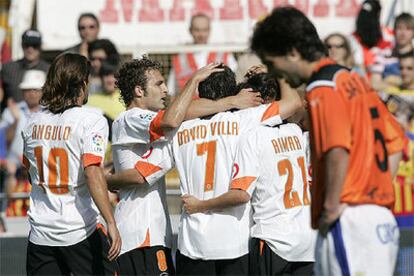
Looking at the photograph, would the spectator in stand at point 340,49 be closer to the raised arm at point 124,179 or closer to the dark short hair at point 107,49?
the dark short hair at point 107,49

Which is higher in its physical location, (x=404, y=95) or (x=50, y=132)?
(x=50, y=132)

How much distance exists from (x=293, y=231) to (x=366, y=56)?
19.3 ft

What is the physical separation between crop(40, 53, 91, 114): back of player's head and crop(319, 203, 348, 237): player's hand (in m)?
2.34

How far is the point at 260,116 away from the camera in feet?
23.1

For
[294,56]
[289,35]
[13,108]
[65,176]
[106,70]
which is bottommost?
[13,108]

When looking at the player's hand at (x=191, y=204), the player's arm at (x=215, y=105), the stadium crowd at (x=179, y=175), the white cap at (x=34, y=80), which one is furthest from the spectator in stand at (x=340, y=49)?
the player's hand at (x=191, y=204)

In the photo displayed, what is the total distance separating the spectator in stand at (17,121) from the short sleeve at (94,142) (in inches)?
175

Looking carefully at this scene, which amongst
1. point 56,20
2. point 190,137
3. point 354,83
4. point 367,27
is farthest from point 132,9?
point 354,83

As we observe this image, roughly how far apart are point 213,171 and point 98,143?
747 millimetres

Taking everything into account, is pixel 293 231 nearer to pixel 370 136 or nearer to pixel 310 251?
pixel 310 251

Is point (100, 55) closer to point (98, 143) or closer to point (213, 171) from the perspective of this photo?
point (98, 143)

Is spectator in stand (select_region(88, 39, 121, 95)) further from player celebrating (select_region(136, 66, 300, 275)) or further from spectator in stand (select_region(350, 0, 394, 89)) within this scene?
player celebrating (select_region(136, 66, 300, 275))

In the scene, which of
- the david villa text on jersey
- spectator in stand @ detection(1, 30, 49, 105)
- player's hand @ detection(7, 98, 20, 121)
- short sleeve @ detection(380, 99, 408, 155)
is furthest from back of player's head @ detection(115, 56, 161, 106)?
spectator in stand @ detection(1, 30, 49, 105)

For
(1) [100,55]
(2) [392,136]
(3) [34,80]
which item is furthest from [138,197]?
(1) [100,55]
